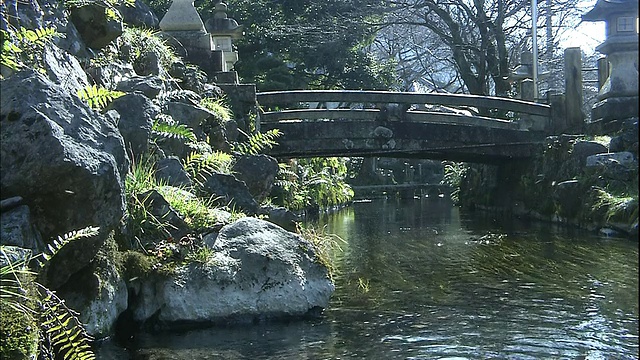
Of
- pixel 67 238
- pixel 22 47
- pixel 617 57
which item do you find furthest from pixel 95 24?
pixel 617 57

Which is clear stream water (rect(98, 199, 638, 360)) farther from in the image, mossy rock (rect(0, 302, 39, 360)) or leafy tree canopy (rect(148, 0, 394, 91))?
leafy tree canopy (rect(148, 0, 394, 91))

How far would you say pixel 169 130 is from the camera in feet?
29.1

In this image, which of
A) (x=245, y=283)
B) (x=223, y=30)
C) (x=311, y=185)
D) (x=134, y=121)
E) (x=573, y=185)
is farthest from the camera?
(x=311, y=185)

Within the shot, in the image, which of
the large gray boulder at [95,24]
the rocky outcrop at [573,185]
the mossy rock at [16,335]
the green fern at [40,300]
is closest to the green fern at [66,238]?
the green fern at [40,300]

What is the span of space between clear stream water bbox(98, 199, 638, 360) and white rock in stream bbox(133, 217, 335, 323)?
196mm

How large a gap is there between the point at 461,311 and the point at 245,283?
2.06 meters

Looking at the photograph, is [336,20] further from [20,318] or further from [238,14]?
[20,318]

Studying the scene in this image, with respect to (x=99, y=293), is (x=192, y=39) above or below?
above

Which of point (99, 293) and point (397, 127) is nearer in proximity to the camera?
point (99, 293)

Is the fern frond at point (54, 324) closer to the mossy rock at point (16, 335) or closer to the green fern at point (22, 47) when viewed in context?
the mossy rock at point (16, 335)

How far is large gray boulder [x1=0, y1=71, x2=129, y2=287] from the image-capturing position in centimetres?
460

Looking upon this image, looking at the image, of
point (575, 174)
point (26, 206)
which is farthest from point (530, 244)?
point (26, 206)

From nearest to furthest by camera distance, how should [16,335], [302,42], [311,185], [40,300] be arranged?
[16,335] < [40,300] < [311,185] < [302,42]

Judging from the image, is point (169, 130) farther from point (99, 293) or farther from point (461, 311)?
point (461, 311)
